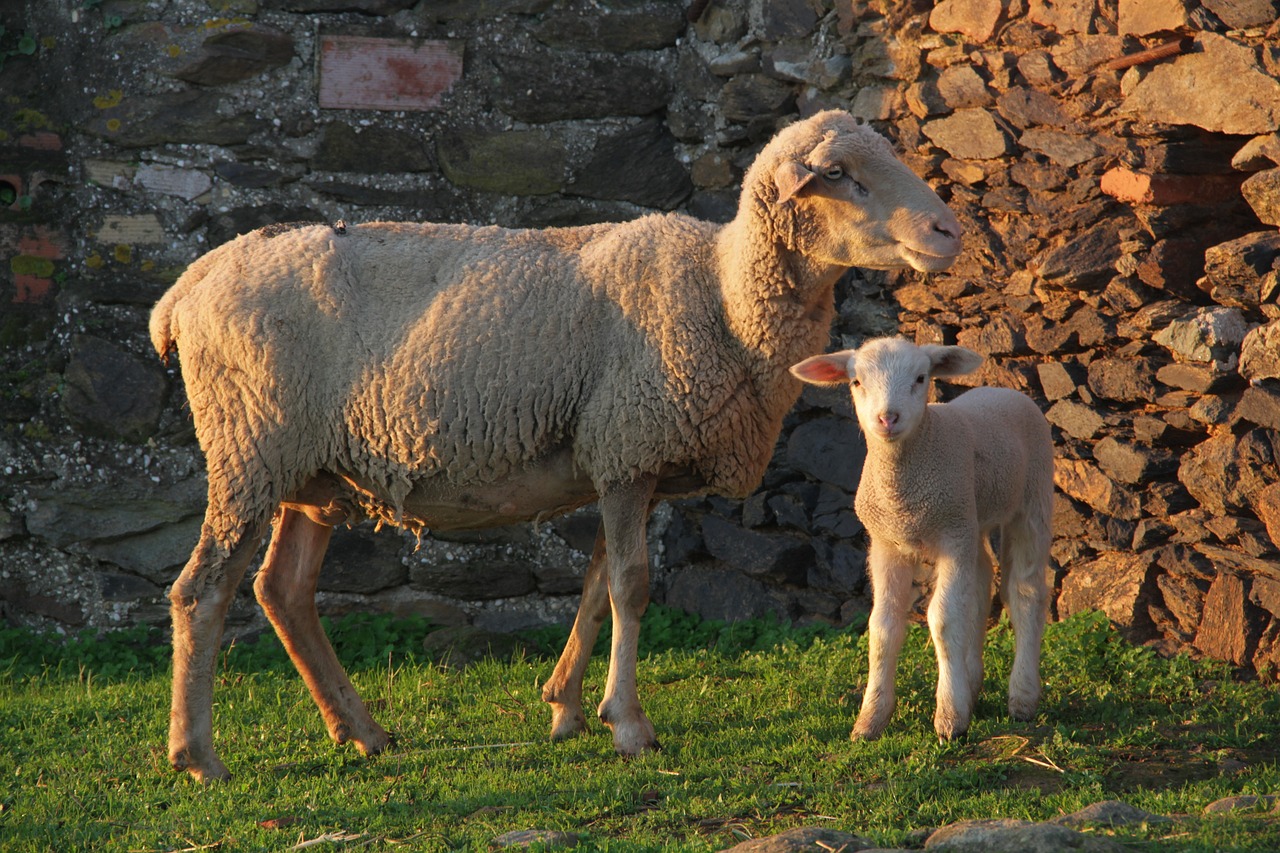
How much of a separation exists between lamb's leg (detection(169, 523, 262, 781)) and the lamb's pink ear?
2.22m

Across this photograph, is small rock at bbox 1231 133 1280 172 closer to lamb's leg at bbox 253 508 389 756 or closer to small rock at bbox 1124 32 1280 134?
small rock at bbox 1124 32 1280 134

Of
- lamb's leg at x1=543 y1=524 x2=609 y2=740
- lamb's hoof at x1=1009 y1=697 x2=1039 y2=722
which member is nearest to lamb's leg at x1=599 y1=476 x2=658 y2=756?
lamb's leg at x1=543 y1=524 x2=609 y2=740

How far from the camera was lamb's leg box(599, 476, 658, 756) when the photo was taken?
4.52m

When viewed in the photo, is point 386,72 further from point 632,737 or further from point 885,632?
point 885,632

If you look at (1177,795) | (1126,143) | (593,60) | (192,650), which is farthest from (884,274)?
(192,650)

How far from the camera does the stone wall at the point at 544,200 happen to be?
17.4ft

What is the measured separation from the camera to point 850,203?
4.34 m

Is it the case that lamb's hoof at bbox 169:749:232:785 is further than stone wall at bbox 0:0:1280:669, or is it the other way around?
stone wall at bbox 0:0:1280:669

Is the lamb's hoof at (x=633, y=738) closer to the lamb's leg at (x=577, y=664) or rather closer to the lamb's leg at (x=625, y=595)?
the lamb's leg at (x=625, y=595)

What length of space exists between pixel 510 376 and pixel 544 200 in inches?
106

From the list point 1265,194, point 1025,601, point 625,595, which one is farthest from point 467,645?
point 1265,194

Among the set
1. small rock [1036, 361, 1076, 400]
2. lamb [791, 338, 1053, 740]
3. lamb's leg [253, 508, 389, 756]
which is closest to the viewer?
lamb [791, 338, 1053, 740]

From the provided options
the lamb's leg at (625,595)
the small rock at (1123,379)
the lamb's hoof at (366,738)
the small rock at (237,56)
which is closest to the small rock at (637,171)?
the small rock at (237,56)

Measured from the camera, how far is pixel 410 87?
A: 22.5 feet
